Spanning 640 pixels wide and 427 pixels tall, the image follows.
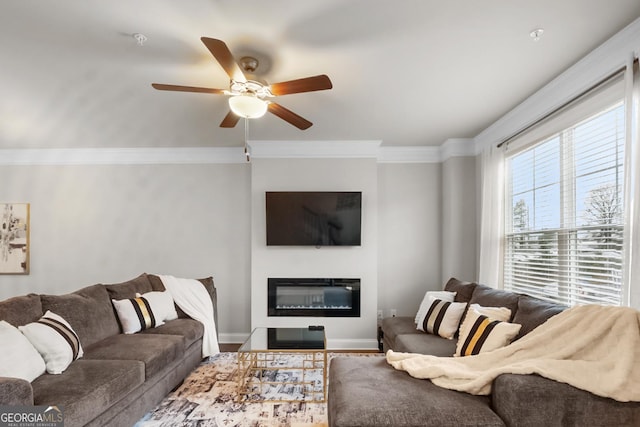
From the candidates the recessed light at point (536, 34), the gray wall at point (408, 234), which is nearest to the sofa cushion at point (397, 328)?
→ the gray wall at point (408, 234)

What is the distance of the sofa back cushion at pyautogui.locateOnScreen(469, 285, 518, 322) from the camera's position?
8.93 feet

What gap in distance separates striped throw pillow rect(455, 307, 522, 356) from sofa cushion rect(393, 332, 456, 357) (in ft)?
0.53

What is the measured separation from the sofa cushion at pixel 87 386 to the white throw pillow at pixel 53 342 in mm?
57

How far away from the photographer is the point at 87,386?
204cm

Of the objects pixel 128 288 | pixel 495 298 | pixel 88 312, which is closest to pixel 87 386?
pixel 88 312

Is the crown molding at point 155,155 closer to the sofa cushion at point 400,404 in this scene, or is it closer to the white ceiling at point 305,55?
the white ceiling at point 305,55

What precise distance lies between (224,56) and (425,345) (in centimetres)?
252

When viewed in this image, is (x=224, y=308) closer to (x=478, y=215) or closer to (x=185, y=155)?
(x=185, y=155)

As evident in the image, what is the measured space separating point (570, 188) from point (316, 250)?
2689mm

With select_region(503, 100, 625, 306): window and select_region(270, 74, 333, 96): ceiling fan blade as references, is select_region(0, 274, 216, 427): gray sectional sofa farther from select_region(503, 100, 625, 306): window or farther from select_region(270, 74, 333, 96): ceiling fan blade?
select_region(503, 100, 625, 306): window

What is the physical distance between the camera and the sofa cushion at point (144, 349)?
261cm

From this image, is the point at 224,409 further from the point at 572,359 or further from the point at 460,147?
the point at 460,147

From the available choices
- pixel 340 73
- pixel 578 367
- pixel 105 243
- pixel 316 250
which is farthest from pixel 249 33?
pixel 105 243

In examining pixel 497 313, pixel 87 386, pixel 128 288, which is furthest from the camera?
pixel 128 288
